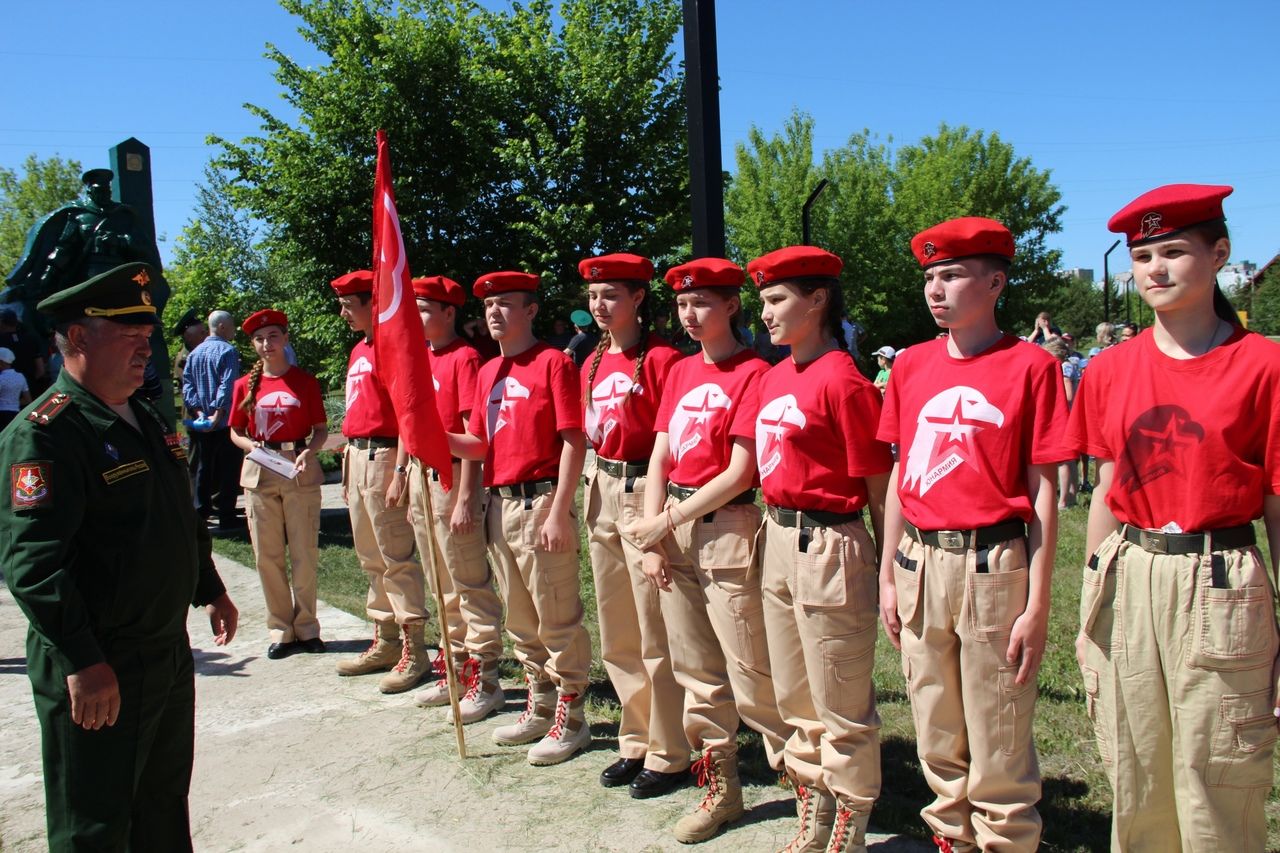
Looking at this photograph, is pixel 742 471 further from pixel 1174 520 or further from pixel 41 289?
pixel 41 289

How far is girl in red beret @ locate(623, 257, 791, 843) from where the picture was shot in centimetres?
357

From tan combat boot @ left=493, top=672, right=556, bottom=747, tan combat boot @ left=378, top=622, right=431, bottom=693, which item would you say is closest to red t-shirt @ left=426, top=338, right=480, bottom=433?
tan combat boot @ left=378, top=622, right=431, bottom=693

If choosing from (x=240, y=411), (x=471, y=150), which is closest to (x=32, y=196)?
(x=471, y=150)

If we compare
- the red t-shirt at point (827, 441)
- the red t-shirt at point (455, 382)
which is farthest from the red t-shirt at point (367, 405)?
the red t-shirt at point (827, 441)

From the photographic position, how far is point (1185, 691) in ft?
8.25

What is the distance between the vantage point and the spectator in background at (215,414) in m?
9.24

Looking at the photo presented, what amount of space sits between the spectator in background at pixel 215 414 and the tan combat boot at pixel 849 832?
288 inches

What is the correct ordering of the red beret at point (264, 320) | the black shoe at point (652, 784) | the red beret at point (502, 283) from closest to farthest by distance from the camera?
the black shoe at point (652, 784) → the red beret at point (502, 283) → the red beret at point (264, 320)

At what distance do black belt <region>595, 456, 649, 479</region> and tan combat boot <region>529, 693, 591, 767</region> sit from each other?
3.78ft

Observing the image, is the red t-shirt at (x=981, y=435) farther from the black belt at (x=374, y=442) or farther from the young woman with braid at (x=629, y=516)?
the black belt at (x=374, y=442)

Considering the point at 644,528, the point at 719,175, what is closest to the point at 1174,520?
the point at 644,528

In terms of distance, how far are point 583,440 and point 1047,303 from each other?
46.8 meters

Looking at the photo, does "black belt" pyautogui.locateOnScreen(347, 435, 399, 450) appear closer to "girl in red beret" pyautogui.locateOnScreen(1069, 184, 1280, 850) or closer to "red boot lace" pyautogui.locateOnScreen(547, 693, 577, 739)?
"red boot lace" pyautogui.locateOnScreen(547, 693, 577, 739)

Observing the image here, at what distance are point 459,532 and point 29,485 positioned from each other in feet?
8.08
